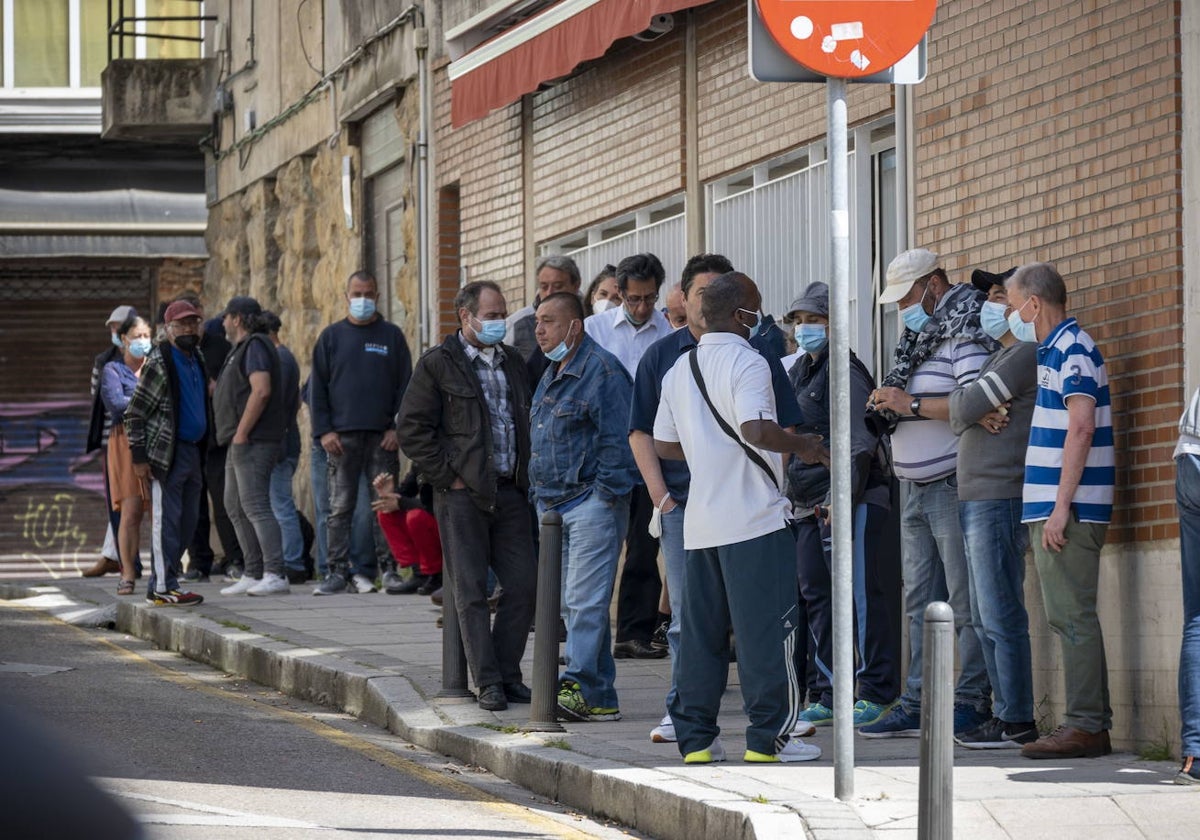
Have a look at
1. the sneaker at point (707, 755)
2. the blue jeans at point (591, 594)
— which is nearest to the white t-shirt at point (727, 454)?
the sneaker at point (707, 755)

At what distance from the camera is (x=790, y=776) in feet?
24.8

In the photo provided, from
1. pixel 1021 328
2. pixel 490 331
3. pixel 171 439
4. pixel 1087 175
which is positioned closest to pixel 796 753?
pixel 1021 328

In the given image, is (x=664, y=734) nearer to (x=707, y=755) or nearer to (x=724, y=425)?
(x=707, y=755)

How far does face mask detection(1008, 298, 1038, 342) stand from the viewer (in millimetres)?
8414

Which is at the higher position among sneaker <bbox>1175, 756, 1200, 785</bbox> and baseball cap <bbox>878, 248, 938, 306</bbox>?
baseball cap <bbox>878, 248, 938, 306</bbox>

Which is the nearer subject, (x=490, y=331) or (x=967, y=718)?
(x=967, y=718)

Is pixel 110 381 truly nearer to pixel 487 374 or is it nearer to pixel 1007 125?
pixel 487 374

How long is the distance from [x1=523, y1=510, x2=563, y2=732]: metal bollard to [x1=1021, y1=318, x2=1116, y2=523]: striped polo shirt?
191cm

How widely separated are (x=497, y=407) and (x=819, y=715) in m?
2.05

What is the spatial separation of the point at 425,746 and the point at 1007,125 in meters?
3.86

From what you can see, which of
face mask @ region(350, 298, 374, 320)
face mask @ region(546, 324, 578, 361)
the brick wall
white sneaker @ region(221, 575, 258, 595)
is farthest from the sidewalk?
face mask @ region(350, 298, 374, 320)

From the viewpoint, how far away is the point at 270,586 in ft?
51.5

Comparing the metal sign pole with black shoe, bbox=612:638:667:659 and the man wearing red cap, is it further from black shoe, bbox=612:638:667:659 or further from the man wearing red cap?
the man wearing red cap

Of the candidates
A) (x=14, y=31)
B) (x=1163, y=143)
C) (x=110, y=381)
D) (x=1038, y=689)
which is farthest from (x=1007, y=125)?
(x=14, y=31)
